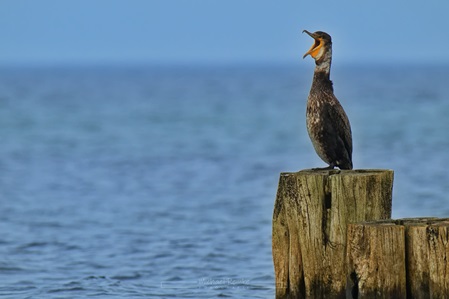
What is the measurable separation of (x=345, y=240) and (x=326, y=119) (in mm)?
1661

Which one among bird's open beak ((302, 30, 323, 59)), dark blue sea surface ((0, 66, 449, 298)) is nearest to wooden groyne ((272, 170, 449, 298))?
bird's open beak ((302, 30, 323, 59))

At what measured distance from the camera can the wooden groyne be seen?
749 cm

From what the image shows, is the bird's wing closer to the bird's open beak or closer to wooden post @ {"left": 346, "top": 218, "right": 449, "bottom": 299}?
the bird's open beak

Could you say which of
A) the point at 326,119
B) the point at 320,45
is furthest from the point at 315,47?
the point at 326,119

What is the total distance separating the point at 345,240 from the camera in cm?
793

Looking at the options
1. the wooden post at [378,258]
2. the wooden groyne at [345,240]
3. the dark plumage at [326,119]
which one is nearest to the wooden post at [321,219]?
the wooden groyne at [345,240]

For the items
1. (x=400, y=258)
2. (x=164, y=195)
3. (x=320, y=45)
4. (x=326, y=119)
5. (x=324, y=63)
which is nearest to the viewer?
(x=400, y=258)

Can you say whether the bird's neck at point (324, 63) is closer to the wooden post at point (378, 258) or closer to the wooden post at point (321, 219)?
the wooden post at point (321, 219)

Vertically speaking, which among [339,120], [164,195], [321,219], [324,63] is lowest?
[321,219]

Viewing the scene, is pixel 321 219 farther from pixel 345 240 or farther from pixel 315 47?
pixel 315 47

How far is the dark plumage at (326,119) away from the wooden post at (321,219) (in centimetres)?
128

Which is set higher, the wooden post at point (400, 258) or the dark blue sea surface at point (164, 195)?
the dark blue sea surface at point (164, 195)

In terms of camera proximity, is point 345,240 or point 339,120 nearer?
point 345,240

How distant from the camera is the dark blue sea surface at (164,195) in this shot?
40.3ft
